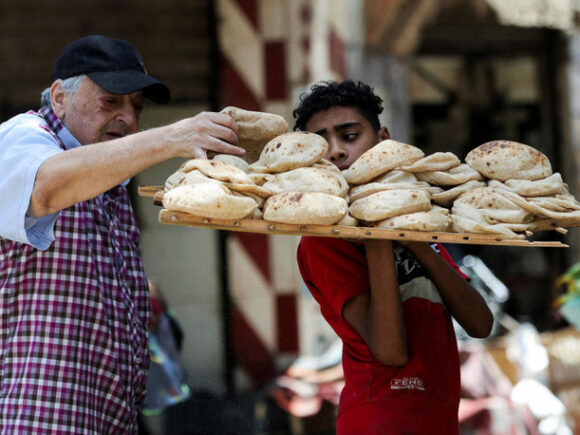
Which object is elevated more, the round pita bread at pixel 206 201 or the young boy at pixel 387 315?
the round pita bread at pixel 206 201

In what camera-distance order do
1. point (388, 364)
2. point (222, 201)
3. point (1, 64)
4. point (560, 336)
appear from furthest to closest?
point (1, 64)
point (560, 336)
point (388, 364)
point (222, 201)

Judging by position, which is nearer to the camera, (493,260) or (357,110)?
(357,110)

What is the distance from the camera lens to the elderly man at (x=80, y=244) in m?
2.03

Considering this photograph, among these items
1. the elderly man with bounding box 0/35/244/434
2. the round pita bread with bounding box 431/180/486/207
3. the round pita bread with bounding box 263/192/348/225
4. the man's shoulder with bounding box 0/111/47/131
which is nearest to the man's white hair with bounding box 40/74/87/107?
the elderly man with bounding box 0/35/244/434

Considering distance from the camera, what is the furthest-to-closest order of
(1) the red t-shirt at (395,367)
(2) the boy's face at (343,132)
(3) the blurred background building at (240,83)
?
(3) the blurred background building at (240,83) → (2) the boy's face at (343,132) → (1) the red t-shirt at (395,367)

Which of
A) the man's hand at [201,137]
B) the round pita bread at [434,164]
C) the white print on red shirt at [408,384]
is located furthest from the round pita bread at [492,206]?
the man's hand at [201,137]

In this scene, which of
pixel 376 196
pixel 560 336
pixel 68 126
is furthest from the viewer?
pixel 560 336

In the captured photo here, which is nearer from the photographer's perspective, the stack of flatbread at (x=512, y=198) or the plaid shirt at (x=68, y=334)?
the stack of flatbread at (x=512, y=198)

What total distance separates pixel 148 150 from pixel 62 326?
60cm

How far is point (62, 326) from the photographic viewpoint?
2.23m

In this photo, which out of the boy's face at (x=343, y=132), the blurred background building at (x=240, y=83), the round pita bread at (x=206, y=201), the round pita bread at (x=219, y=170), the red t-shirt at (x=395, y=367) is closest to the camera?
the round pita bread at (x=206, y=201)

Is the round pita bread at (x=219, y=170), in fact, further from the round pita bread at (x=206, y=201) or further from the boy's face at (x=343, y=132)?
the boy's face at (x=343, y=132)

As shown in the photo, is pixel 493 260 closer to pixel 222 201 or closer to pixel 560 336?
pixel 560 336

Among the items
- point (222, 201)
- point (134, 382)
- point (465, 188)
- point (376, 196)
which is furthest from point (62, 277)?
point (465, 188)
